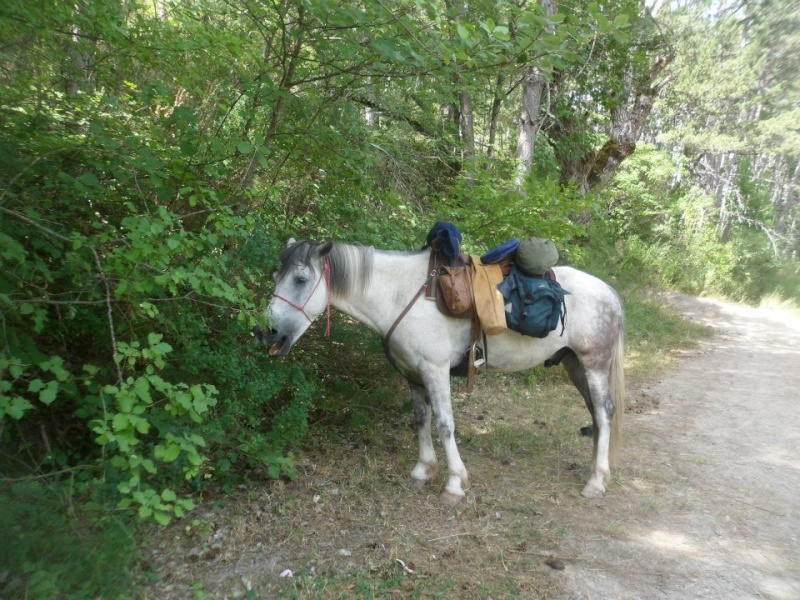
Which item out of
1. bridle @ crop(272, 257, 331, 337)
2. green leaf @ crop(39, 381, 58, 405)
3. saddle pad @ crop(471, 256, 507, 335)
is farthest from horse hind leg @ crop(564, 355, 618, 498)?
green leaf @ crop(39, 381, 58, 405)

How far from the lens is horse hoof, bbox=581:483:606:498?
386 centimetres

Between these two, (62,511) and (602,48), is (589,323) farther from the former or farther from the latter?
(602,48)

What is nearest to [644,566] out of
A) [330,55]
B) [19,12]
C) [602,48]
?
[330,55]

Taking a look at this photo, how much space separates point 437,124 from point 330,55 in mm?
4788

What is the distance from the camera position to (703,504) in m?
3.83

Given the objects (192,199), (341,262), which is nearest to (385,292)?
(341,262)

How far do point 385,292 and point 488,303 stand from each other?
74cm

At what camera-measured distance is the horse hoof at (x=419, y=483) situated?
377 centimetres

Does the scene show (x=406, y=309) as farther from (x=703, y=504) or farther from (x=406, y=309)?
(x=703, y=504)

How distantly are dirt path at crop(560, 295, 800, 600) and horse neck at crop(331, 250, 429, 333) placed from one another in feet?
6.24

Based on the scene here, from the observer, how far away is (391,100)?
263 inches

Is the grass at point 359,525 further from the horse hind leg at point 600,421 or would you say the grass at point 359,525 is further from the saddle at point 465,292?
the saddle at point 465,292

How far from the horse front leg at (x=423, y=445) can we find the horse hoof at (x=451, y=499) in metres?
0.26

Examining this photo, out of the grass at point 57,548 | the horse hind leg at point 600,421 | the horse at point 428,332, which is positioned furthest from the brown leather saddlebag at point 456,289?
the grass at point 57,548
